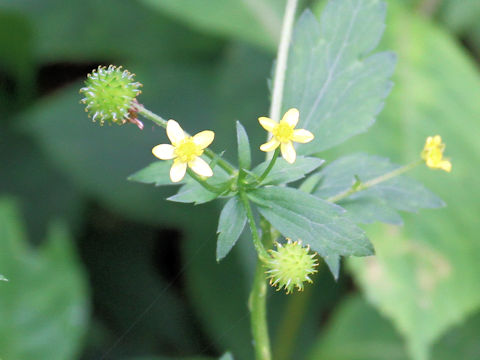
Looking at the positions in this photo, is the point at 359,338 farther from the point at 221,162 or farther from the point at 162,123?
the point at 162,123

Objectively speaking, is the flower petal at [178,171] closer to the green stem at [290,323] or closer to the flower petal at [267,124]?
the flower petal at [267,124]

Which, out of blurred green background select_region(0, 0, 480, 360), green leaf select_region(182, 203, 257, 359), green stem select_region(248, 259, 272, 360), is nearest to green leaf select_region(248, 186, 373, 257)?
green stem select_region(248, 259, 272, 360)

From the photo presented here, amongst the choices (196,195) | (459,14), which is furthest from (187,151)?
→ (459,14)

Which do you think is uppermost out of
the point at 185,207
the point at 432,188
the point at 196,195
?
the point at 185,207

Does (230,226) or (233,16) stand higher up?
(233,16)

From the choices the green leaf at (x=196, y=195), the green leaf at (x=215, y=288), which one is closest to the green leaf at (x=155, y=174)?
the green leaf at (x=196, y=195)

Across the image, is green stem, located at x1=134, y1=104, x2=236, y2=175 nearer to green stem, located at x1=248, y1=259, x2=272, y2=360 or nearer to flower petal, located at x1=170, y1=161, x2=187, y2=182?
flower petal, located at x1=170, y1=161, x2=187, y2=182
